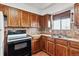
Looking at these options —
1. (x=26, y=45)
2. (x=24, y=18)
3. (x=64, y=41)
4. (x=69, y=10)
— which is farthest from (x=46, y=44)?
(x=69, y=10)

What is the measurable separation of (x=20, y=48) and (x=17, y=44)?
5.3 inches

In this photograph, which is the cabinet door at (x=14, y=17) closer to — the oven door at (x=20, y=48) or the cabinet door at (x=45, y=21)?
the oven door at (x=20, y=48)

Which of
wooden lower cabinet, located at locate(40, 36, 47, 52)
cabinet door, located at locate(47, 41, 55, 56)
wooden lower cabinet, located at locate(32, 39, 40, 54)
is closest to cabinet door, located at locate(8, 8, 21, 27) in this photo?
wooden lower cabinet, located at locate(32, 39, 40, 54)

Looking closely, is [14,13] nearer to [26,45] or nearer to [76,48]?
[26,45]

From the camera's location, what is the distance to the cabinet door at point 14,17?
2.02 metres

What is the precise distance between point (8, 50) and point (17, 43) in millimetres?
241

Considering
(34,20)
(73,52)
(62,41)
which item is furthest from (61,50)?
(34,20)

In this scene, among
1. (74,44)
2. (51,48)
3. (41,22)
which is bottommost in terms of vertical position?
(51,48)

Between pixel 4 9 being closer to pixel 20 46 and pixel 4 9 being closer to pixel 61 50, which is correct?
pixel 20 46

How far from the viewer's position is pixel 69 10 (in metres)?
1.86

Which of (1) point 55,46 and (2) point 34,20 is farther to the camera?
(2) point 34,20

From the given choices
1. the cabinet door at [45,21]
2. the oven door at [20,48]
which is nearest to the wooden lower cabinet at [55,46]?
the oven door at [20,48]

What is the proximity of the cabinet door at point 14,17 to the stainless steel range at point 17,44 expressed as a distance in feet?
0.86

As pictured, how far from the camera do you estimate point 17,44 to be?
1855 mm
